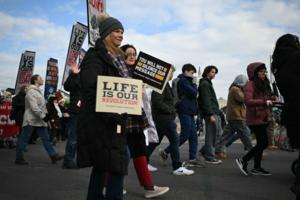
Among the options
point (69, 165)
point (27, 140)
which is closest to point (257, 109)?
point (69, 165)

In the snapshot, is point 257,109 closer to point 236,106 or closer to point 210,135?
point 210,135

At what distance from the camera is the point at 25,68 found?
15.7 metres

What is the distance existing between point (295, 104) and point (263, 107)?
2.20 m

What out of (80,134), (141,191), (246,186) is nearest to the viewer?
(80,134)

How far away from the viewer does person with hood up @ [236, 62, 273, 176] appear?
20.8 feet

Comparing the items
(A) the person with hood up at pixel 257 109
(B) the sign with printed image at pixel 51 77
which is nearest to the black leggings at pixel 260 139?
(A) the person with hood up at pixel 257 109

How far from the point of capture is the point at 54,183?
18.7 ft

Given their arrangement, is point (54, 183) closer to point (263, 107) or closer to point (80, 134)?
point (80, 134)

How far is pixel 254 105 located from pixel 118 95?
3.93m

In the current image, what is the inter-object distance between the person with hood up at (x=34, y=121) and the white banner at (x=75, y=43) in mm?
2400

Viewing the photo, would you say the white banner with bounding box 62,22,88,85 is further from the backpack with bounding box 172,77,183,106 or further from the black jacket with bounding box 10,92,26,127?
the backpack with bounding box 172,77,183,106

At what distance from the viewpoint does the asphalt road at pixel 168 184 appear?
4.84 meters

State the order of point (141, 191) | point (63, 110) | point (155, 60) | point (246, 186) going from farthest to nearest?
point (63, 110) → point (246, 186) → point (141, 191) → point (155, 60)

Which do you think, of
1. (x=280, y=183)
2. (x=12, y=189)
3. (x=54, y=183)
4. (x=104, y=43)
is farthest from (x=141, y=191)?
(x=104, y=43)
